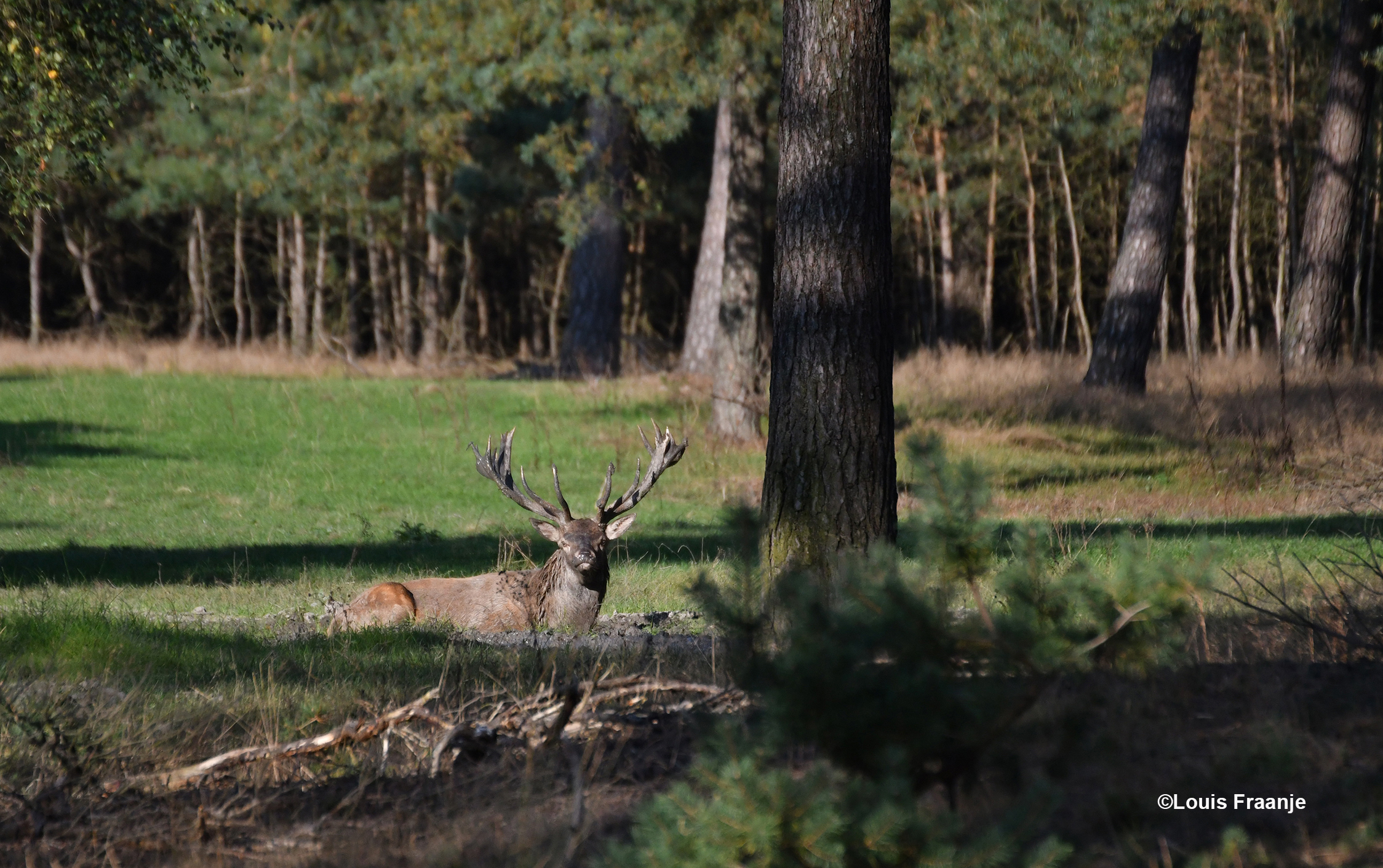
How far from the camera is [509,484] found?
8758mm

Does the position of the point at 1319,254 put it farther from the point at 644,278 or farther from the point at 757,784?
the point at 644,278

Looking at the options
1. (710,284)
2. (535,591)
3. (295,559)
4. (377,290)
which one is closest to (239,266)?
(377,290)

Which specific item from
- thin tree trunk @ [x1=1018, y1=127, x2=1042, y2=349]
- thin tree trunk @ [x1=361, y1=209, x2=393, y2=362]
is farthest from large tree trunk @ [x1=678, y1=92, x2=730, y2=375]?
thin tree trunk @ [x1=361, y1=209, x2=393, y2=362]

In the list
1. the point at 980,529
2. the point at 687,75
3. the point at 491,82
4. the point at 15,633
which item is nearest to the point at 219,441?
the point at 491,82

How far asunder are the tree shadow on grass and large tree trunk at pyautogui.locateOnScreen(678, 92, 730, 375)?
29.5ft

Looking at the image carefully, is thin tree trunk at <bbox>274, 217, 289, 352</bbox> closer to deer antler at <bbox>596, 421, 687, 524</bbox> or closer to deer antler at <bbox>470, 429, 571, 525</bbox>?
deer antler at <bbox>470, 429, 571, 525</bbox>

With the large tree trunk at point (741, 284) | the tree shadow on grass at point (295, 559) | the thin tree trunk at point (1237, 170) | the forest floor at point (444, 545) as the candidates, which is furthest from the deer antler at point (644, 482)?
the thin tree trunk at point (1237, 170)

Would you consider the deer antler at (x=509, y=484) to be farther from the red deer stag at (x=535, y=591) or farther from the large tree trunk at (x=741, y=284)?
the large tree trunk at (x=741, y=284)

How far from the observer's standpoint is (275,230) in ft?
126

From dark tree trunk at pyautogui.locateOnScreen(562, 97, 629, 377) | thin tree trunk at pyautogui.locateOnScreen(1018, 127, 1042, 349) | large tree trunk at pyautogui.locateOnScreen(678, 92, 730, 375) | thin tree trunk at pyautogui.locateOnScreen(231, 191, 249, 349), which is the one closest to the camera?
large tree trunk at pyautogui.locateOnScreen(678, 92, 730, 375)

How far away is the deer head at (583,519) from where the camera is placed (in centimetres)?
796

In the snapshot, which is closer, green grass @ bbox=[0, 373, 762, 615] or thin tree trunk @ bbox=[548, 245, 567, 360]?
green grass @ bbox=[0, 373, 762, 615]

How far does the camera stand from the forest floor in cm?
359

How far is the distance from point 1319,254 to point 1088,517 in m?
9.18
